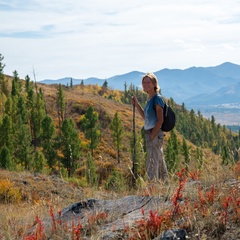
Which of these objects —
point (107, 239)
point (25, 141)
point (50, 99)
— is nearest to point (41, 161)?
point (25, 141)

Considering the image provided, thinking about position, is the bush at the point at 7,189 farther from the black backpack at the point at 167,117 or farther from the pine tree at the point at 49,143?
the pine tree at the point at 49,143

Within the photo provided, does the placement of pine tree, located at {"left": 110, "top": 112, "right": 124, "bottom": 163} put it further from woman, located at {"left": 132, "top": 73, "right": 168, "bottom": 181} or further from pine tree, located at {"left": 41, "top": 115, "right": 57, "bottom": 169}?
woman, located at {"left": 132, "top": 73, "right": 168, "bottom": 181}

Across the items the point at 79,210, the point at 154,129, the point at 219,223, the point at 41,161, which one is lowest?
the point at 41,161

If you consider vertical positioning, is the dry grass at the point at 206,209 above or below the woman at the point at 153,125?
below

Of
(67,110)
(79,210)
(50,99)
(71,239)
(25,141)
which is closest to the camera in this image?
(71,239)

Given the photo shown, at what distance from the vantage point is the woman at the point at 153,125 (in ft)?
22.6

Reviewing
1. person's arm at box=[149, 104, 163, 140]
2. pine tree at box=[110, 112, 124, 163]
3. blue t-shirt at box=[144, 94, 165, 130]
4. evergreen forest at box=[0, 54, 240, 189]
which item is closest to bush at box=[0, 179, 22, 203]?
evergreen forest at box=[0, 54, 240, 189]

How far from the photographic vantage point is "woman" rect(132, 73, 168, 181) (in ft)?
22.6

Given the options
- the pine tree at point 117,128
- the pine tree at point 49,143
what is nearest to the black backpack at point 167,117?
the pine tree at point 49,143

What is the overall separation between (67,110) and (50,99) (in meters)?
9.61

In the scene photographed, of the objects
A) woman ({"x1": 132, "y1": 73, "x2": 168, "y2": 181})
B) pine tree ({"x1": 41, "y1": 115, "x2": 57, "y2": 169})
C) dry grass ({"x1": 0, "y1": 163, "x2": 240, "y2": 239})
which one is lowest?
pine tree ({"x1": 41, "y1": 115, "x2": 57, "y2": 169})

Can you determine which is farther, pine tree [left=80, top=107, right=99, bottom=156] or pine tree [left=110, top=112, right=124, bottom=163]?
pine tree [left=80, top=107, right=99, bottom=156]

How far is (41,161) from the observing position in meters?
43.5

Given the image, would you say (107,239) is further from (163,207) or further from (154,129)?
(154,129)
